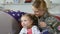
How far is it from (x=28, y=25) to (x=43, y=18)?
165 millimetres

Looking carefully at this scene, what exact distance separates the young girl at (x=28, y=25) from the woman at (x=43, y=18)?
62 millimetres

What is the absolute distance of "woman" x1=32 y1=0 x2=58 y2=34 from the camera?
1.53 meters

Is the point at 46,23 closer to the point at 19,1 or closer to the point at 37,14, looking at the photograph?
the point at 37,14

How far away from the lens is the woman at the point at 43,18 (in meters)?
1.53

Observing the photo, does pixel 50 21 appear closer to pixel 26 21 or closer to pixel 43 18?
pixel 43 18

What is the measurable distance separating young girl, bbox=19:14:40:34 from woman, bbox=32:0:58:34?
0.06 meters

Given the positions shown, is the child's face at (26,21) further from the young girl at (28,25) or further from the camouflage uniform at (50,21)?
the camouflage uniform at (50,21)

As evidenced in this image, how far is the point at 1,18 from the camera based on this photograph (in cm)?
164

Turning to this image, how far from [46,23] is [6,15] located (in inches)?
17.0

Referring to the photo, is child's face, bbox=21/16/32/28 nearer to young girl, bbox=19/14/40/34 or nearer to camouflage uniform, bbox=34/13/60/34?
young girl, bbox=19/14/40/34

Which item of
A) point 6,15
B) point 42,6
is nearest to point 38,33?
point 42,6

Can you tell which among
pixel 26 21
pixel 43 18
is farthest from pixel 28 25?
pixel 43 18

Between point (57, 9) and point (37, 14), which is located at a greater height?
point (37, 14)

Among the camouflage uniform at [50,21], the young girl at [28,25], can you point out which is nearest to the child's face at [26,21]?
the young girl at [28,25]
